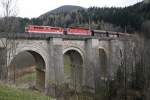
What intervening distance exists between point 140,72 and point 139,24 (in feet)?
130

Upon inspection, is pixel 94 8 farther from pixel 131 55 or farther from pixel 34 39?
pixel 34 39

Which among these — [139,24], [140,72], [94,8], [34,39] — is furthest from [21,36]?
[94,8]

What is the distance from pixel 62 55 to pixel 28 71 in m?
17.6

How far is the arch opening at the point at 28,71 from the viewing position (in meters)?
24.0

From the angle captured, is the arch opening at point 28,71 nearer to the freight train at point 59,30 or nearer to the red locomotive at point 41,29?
the red locomotive at point 41,29

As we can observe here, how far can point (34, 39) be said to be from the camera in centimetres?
2283

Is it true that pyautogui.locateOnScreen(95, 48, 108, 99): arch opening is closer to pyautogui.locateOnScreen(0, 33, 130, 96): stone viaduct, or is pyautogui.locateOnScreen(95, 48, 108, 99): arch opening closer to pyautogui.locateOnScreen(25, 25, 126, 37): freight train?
pyautogui.locateOnScreen(0, 33, 130, 96): stone viaduct

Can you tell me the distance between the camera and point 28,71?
132 feet

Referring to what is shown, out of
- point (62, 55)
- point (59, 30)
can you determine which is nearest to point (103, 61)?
point (59, 30)

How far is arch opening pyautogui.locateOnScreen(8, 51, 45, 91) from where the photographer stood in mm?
24047

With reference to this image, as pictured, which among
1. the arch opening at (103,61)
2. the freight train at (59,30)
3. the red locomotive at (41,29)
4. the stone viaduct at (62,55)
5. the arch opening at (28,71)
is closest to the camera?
the stone viaduct at (62,55)

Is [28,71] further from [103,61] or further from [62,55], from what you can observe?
[62,55]

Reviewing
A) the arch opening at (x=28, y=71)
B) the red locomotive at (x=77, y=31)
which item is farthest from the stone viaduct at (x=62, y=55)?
the red locomotive at (x=77, y=31)

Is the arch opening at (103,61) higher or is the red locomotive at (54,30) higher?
the red locomotive at (54,30)
